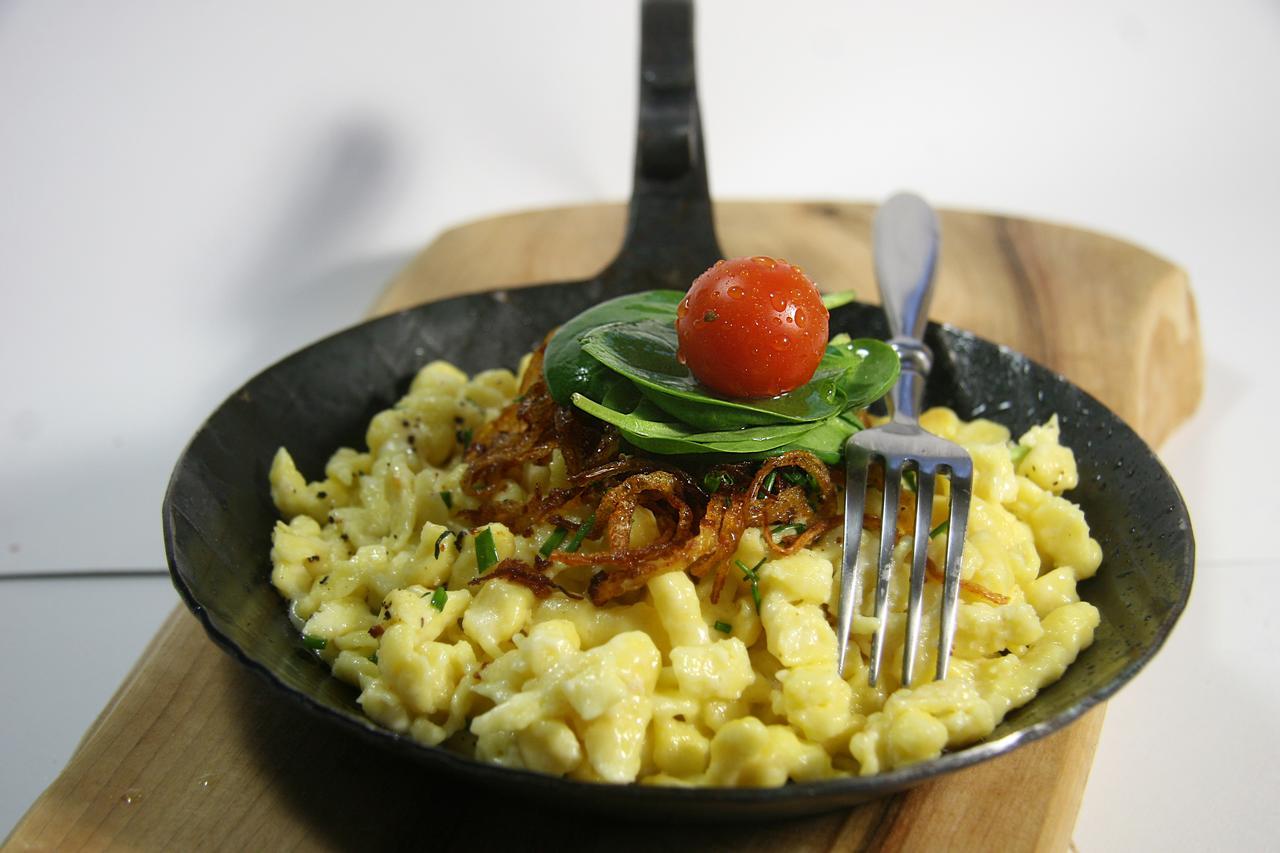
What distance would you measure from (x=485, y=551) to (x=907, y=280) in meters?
1.44

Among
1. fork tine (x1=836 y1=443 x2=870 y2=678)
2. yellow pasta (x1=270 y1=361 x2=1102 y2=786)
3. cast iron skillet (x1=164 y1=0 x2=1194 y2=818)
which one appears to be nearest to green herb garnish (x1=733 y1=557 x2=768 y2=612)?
yellow pasta (x1=270 y1=361 x2=1102 y2=786)

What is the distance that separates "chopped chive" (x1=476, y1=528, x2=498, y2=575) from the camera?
2260 mm

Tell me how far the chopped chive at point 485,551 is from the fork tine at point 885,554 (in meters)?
0.74

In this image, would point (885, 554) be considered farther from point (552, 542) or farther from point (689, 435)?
point (552, 542)

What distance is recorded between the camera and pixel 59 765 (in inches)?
104

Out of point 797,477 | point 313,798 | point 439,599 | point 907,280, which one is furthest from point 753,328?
point 313,798

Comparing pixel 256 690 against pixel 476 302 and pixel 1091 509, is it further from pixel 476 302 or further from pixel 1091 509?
pixel 1091 509

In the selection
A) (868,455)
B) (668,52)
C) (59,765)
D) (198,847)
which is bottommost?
(59,765)

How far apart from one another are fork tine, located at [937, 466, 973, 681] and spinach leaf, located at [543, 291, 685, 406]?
707mm

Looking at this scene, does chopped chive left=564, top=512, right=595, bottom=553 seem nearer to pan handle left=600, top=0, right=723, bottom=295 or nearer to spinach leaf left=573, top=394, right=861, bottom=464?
spinach leaf left=573, top=394, right=861, bottom=464

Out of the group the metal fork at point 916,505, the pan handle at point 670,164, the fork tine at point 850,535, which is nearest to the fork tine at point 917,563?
the metal fork at point 916,505

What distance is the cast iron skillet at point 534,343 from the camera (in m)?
1.83

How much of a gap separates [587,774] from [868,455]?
0.86 m

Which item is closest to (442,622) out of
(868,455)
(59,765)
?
(868,455)
